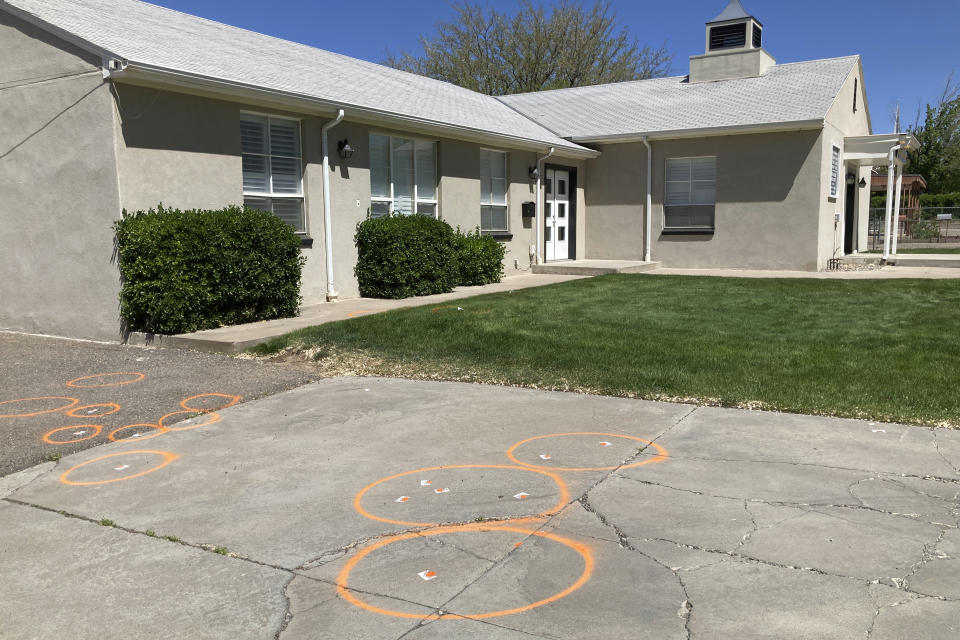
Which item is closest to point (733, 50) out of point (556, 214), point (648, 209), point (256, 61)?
point (648, 209)

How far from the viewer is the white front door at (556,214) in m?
18.3

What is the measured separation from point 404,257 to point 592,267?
19.8 feet

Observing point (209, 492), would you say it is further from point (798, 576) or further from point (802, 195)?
point (802, 195)

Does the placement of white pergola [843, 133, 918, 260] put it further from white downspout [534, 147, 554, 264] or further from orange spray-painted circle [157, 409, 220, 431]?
orange spray-painted circle [157, 409, 220, 431]

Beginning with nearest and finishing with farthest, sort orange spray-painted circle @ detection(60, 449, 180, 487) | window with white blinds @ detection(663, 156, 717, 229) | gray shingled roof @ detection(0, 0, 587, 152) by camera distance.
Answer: orange spray-painted circle @ detection(60, 449, 180, 487) → gray shingled roof @ detection(0, 0, 587, 152) → window with white blinds @ detection(663, 156, 717, 229)

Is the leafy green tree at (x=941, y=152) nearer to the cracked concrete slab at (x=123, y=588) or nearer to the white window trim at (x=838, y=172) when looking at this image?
the white window trim at (x=838, y=172)

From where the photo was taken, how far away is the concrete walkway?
8.66m

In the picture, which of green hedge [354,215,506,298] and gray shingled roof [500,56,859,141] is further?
gray shingled roof [500,56,859,141]

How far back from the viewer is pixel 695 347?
8.02 metres

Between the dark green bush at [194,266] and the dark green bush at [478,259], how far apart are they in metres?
4.84

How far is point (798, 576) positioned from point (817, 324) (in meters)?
7.03

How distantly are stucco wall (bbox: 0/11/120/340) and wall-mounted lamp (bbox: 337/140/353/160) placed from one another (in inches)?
149

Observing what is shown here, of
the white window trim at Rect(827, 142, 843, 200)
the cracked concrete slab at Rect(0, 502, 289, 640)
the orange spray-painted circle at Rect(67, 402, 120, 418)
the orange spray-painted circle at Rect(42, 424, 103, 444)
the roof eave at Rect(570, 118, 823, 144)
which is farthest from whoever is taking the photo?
the white window trim at Rect(827, 142, 843, 200)

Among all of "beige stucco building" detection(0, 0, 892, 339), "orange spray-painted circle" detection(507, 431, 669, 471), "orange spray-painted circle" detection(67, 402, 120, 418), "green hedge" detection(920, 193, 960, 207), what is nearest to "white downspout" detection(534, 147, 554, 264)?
"beige stucco building" detection(0, 0, 892, 339)
